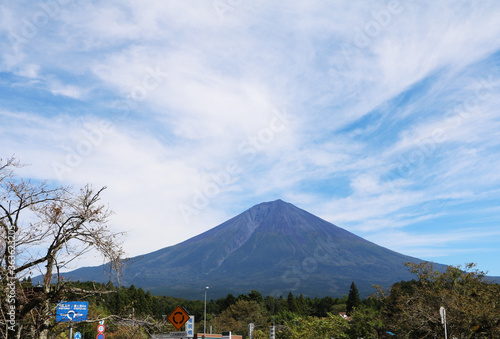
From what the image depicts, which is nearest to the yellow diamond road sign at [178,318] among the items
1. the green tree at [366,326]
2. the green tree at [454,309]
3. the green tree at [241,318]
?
the green tree at [454,309]

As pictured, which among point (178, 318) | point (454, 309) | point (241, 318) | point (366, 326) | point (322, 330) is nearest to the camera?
point (178, 318)

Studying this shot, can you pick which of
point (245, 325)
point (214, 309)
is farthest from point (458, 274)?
point (214, 309)

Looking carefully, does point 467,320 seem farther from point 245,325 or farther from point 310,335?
point 245,325

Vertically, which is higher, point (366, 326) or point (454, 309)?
point (454, 309)

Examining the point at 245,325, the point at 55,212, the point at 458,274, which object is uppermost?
the point at 55,212

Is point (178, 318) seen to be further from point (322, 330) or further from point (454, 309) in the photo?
point (322, 330)

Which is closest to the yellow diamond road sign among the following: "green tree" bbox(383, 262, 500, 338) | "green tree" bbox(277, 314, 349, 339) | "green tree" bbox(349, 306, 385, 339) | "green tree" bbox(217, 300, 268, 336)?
"green tree" bbox(383, 262, 500, 338)

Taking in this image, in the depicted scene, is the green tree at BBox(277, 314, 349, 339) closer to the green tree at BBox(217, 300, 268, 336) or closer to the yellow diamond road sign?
the yellow diamond road sign

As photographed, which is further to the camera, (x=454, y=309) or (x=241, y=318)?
(x=241, y=318)

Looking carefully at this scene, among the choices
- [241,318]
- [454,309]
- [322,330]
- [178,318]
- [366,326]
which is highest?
[178,318]

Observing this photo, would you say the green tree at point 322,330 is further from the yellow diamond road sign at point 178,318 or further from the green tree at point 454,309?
the yellow diamond road sign at point 178,318

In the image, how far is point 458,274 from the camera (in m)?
33.1

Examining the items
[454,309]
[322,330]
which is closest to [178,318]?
[454,309]

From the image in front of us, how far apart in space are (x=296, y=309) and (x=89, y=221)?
95.0 meters
